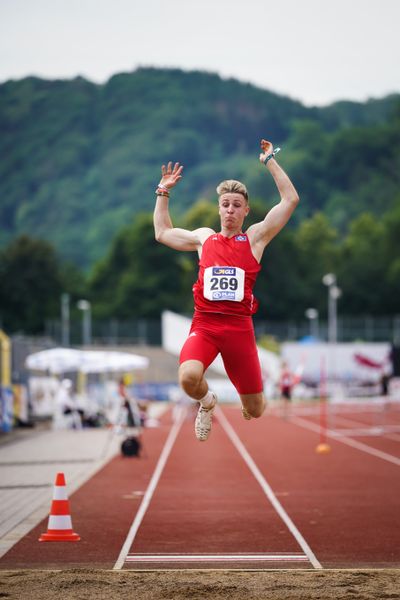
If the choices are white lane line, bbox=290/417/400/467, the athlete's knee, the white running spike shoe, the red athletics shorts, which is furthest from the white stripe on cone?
white lane line, bbox=290/417/400/467

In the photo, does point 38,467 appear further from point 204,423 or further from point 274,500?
point 204,423

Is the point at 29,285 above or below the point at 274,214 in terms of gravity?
above

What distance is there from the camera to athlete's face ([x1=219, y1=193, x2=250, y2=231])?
870 cm

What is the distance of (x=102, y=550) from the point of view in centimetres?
1048

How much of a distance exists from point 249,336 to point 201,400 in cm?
60

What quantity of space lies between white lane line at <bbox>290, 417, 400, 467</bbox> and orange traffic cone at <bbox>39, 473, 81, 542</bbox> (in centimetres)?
1068

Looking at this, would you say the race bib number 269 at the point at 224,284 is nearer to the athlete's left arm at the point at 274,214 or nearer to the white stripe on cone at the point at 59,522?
the athlete's left arm at the point at 274,214

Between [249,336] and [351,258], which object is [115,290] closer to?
[351,258]

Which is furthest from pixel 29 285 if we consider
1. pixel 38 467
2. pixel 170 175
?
pixel 170 175

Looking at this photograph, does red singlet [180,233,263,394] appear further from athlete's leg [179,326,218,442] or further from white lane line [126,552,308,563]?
white lane line [126,552,308,563]

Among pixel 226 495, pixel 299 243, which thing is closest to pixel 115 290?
pixel 299 243

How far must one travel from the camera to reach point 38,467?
2012 cm

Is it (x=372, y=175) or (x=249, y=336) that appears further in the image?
(x=372, y=175)

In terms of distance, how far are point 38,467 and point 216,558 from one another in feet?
34.6
